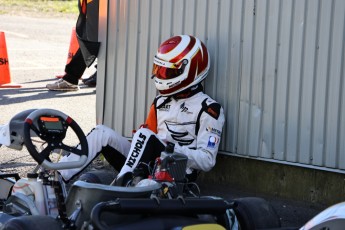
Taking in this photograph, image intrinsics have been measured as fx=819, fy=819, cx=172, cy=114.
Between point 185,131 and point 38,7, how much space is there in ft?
57.1

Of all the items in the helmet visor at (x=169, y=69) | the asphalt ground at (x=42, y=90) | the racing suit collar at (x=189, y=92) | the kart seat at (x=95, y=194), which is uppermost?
the helmet visor at (x=169, y=69)

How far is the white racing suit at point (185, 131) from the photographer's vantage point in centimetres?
689

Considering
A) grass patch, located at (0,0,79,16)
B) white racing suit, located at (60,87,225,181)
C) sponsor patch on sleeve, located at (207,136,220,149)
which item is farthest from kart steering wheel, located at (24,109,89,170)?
grass patch, located at (0,0,79,16)

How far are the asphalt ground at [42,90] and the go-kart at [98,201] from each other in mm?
1498

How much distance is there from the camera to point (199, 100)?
7164mm

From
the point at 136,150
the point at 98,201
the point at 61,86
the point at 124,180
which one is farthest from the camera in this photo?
the point at 61,86

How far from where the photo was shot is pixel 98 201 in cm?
490

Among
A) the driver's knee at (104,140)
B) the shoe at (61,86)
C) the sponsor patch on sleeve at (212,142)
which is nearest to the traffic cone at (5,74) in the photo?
the shoe at (61,86)

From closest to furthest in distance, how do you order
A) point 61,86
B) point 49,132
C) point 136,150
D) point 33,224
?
point 33,224 < point 49,132 < point 136,150 < point 61,86

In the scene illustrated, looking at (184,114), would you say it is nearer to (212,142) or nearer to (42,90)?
(212,142)

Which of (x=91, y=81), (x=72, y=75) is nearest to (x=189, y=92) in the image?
(x=72, y=75)

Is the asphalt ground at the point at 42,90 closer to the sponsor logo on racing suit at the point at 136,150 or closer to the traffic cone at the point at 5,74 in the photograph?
the traffic cone at the point at 5,74

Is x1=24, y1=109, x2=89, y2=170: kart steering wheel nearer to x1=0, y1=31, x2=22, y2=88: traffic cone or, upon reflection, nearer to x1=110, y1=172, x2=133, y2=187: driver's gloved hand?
x1=110, y1=172, x2=133, y2=187: driver's gloved hand

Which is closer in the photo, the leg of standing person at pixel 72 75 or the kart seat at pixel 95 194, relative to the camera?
the kart seat at pixel 95 194
